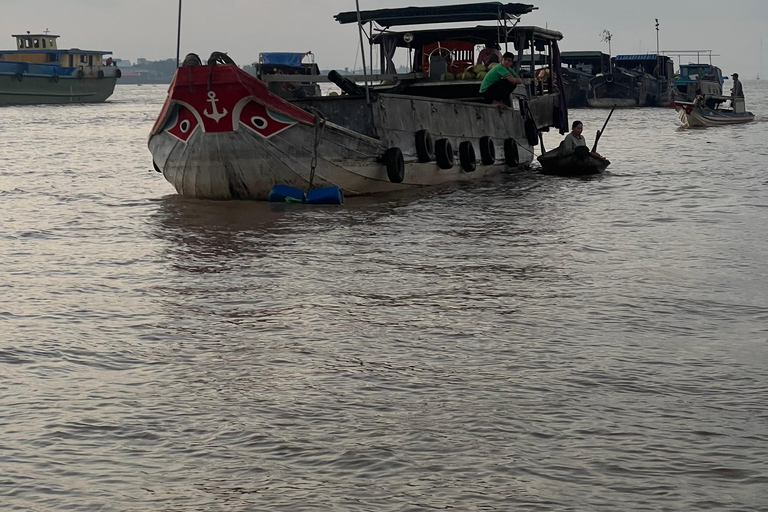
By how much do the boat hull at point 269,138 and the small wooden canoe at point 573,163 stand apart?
335 cm

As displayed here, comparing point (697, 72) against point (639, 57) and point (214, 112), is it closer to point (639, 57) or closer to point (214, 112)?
point (639, 57)

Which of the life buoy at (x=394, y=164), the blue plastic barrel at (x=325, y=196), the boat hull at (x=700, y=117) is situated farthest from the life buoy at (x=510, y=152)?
the boat hull at (x=700, y=117)

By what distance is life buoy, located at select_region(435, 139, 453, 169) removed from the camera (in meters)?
15.8

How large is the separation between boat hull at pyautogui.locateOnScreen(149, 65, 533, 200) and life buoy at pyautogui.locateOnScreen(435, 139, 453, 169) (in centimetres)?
26

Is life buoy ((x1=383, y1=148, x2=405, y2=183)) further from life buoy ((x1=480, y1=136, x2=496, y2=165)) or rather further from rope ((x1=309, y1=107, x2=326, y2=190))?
life buoy ((x1=480, y1=136, x2=496, y2=165))

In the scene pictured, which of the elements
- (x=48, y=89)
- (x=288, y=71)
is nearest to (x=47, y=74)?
(x=48, y=89)

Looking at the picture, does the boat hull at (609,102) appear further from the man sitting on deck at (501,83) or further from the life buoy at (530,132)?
the man sitting on deck at (501,83)

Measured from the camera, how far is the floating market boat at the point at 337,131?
12961 mm

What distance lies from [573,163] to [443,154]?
10.5ft

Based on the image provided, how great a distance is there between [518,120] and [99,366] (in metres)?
13.9

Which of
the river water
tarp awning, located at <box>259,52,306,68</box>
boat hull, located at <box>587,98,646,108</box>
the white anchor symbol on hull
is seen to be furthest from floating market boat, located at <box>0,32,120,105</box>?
the river water

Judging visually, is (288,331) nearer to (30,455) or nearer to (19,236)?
(30,455)

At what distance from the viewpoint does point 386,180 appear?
14711mm

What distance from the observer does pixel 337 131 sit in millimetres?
13469
